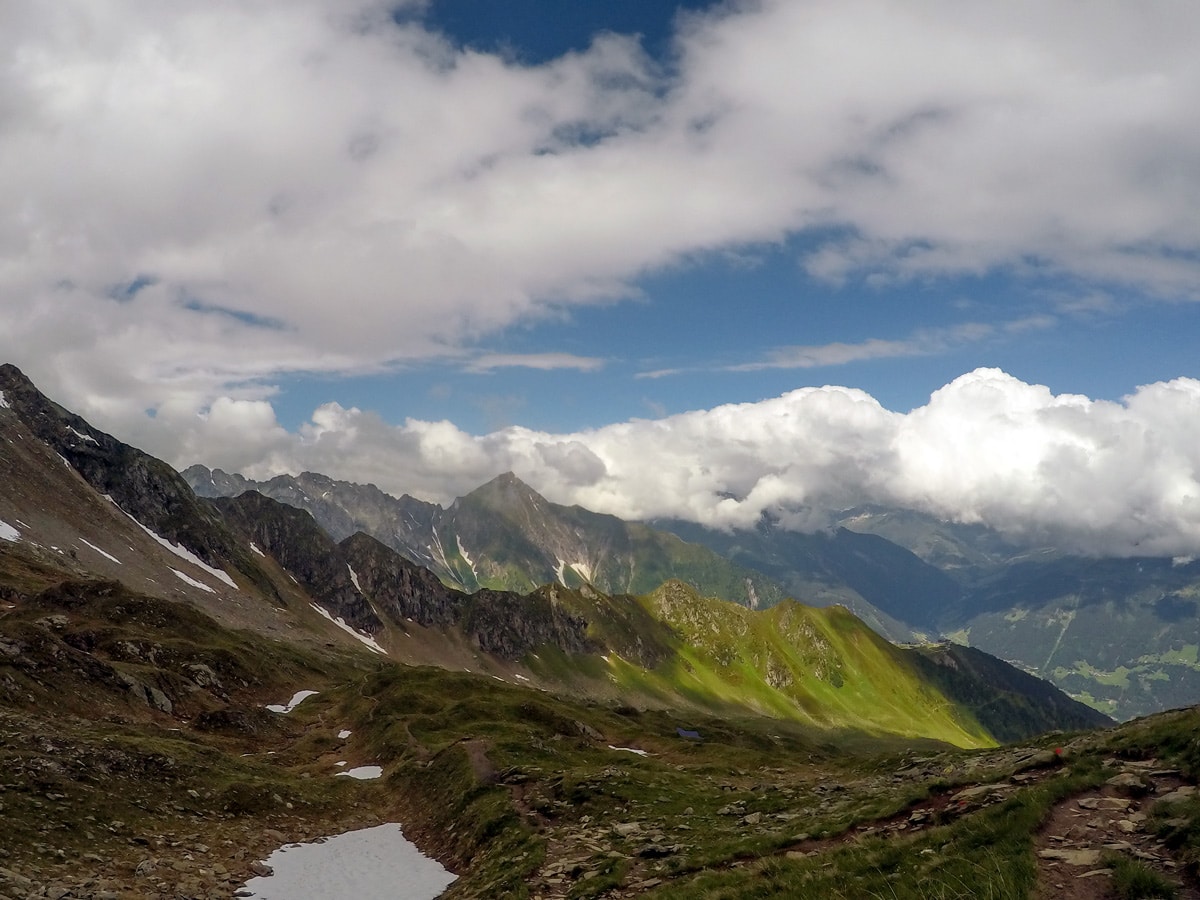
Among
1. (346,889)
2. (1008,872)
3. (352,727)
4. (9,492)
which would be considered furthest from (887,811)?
(9,492)

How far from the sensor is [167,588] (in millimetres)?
196000

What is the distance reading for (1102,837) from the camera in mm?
16188

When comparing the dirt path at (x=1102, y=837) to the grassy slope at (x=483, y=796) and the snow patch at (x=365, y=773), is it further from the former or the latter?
the snow patch at (x=365, y=773)

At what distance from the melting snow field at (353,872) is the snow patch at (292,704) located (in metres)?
65.3

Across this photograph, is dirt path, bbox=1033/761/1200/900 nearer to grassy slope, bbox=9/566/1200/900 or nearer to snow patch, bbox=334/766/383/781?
grassy slope, bbox=9/566/1200/900

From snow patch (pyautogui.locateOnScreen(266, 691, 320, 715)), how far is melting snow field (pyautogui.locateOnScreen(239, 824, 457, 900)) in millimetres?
65303

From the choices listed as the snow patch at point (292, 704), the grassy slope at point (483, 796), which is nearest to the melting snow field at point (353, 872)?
the grassy slope at point (483, 796)

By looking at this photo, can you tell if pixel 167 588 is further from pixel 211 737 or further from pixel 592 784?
pixel 592 784

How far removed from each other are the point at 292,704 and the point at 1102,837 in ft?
378

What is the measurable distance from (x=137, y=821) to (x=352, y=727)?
183ft

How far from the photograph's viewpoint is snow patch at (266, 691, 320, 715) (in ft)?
332

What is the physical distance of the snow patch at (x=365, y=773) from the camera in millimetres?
60506

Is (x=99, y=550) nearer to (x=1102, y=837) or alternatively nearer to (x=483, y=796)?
(x=483, y=796)

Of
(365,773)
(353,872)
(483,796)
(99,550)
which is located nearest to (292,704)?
(365,773)
